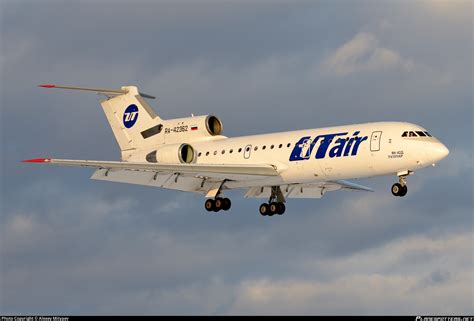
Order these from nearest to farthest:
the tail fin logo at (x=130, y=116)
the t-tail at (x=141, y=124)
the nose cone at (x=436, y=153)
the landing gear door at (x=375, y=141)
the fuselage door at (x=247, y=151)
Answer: the nose cone at (x=436, y=153), the landing gear door at (x=375, y=141), the fuselage door at (x=247, y=151), the t-tail at (x=141, y=124), the tail fin logo at (x=130, y=116)

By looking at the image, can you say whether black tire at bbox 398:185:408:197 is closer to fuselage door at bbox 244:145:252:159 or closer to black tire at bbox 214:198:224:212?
fuselage door at bbox 244:145:252:159

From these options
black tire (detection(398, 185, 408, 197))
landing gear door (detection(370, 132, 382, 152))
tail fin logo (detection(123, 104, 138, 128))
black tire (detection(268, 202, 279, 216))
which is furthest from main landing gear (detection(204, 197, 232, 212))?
black tire (detection(398, 185, 408, 197))

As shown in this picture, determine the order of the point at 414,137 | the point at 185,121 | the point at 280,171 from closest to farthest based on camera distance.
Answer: the point at 414,137 → the point at 280,171 → the point at 185,121

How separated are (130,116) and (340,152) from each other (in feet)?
49.9

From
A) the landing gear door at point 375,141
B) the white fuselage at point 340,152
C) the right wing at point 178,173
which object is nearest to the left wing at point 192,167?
the right wing at point 178,173

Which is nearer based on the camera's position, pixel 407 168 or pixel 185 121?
pixel 407 168

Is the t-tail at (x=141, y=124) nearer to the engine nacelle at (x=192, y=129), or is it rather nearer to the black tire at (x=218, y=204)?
the engine nacelle at (x=192, y=129)

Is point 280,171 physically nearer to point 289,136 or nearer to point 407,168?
A: point 289,136

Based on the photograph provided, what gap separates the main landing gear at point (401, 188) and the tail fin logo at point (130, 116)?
1714cm

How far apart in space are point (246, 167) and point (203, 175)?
2.79 meters

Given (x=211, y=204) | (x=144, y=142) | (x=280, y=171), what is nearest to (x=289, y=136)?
(x=280, y=171)

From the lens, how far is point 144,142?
2335 inches

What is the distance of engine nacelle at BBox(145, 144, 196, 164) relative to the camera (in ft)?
181

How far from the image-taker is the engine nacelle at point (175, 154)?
181 ft
